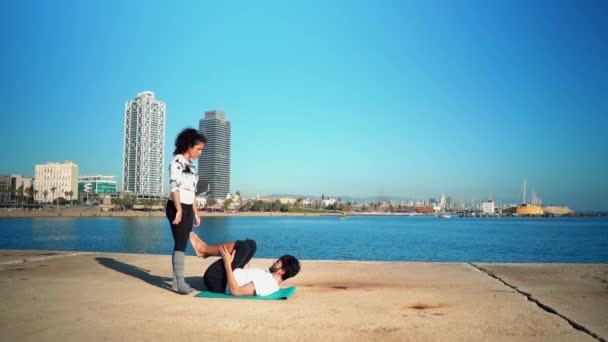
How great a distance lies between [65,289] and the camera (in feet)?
23.0

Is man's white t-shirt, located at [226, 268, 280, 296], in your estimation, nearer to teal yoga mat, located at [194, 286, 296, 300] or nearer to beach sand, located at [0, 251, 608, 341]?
teal yoga mat, located at [194, 286, 296, 300]

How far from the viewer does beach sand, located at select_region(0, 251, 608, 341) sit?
4.61 m

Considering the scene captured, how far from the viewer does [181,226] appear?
7.00 metres

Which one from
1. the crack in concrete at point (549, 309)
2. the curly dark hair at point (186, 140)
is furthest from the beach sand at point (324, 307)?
the curly dark hair at point (186, 140)

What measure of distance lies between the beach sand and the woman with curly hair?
1.65 feet

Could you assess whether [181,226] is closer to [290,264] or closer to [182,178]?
[182,178]

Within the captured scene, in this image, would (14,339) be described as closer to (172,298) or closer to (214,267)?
(172,298)

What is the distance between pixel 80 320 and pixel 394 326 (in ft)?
11.2

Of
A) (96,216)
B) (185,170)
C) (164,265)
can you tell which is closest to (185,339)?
(185,170)

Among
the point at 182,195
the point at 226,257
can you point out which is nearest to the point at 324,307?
the point at 226,257

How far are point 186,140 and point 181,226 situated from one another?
1.35 meters

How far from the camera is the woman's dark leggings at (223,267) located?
21.7 ft

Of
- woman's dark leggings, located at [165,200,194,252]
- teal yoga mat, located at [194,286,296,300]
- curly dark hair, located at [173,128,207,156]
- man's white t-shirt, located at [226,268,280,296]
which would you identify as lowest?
teal yoga mat, located at [194,286,296,300]

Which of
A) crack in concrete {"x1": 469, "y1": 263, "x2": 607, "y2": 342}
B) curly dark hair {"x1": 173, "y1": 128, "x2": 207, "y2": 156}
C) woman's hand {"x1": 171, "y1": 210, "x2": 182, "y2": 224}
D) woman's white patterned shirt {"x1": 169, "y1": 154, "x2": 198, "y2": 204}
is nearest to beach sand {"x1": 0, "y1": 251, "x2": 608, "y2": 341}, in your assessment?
crack in concrete {"x1": 469, "y1": 263, "x2": 607, "y2": 342}
